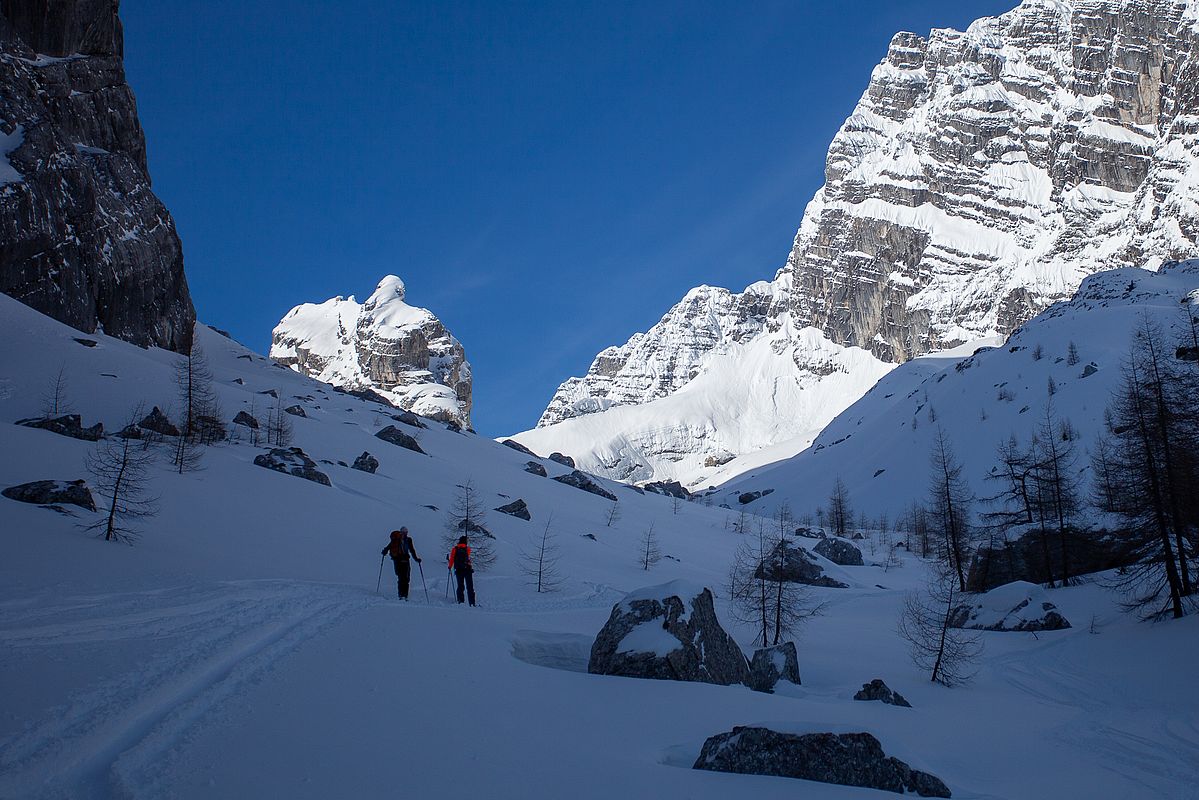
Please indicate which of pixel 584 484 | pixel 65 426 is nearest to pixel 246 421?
pixel 65 426

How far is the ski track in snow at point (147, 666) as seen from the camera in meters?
5.26

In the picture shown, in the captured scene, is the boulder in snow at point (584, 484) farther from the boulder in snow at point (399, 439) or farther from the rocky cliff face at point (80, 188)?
the rocky cliff face at point (80, 188)

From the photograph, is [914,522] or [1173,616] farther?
[914,522]

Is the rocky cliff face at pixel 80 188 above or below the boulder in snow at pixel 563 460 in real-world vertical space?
above

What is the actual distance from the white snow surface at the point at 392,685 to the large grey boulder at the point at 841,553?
18.1 metres

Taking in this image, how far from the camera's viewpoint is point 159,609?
10734mm

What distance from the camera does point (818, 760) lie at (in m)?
6.46

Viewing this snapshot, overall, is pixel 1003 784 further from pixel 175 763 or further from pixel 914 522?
pixel 914 522

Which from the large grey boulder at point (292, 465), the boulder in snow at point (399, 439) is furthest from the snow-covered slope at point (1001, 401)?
the large grey boulder at point (292, 465)

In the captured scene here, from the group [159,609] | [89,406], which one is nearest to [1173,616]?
[159,609]

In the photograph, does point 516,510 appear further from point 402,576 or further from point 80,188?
point 80,188

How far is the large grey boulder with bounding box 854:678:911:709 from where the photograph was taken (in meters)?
11.3

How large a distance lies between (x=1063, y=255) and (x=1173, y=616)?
655 ft

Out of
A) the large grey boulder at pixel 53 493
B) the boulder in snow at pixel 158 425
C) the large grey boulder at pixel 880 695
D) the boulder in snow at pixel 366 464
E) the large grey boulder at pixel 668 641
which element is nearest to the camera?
the large grey boulder at pixel 668 641
